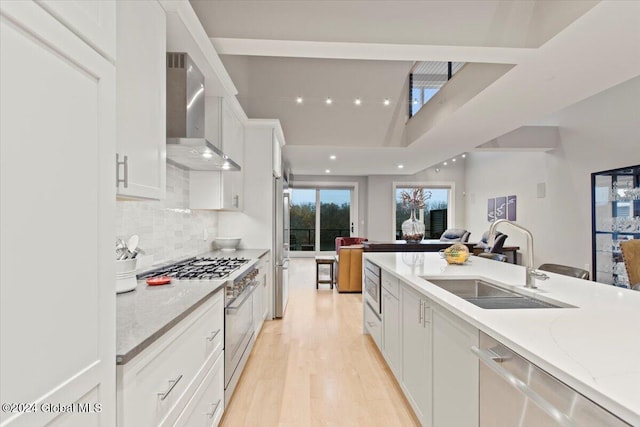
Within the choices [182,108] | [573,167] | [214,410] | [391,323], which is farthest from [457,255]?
[573,167]

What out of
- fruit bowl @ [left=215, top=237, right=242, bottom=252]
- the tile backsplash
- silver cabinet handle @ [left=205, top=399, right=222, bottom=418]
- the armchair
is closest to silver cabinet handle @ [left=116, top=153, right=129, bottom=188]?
the tile backsplash

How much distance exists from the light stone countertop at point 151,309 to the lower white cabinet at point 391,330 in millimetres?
1279

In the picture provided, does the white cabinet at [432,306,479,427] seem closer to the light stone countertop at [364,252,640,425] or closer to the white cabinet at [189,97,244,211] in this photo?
the light stone countertop at [364,252,640,425]

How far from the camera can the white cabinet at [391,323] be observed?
2346 millimetres

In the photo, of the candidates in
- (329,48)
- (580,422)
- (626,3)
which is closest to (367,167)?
(329,48)

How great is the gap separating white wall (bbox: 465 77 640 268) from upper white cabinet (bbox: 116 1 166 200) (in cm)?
617

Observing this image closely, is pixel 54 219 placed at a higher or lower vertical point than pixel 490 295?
higher

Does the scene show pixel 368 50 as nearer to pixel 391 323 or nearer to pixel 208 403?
pixel 391 323

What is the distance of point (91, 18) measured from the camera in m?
0.84

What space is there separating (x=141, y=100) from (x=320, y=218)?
897 cm

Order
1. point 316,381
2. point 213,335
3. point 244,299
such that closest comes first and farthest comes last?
point 213,335, point 244,299, point 316,381

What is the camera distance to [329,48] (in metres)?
2.58

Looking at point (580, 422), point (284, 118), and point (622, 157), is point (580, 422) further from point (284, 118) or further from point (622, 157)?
point (622, 157)

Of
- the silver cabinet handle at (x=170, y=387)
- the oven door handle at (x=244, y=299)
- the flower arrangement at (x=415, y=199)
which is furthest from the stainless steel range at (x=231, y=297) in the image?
the flower arrangement at (x=415, y=199)
